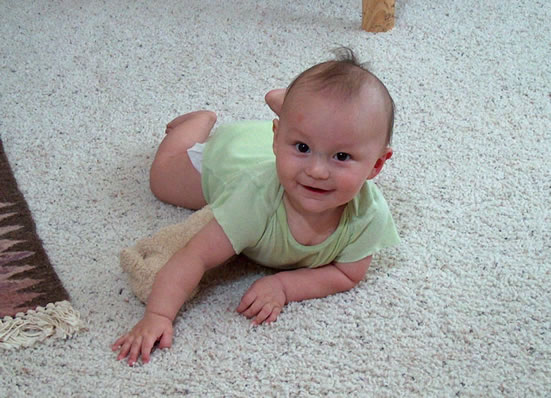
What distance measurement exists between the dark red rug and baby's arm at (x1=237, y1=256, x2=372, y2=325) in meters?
0.22

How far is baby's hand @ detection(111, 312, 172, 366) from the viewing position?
2.68 ft

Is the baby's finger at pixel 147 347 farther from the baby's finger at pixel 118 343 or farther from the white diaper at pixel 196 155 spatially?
the white diaper at pixel 196 155

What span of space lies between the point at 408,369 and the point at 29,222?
0.58 meters

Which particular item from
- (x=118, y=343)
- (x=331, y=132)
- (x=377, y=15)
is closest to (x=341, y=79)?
(x=331, y=132)

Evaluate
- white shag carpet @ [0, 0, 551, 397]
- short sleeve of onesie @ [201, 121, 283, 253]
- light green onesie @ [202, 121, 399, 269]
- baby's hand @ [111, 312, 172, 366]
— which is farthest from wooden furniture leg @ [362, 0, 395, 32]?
baby's hand @ [111, 312, 172, 366]

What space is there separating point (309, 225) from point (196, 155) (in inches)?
10.4

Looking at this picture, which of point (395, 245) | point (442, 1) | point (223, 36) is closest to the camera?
point (395, 245)

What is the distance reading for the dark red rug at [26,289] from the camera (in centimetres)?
85

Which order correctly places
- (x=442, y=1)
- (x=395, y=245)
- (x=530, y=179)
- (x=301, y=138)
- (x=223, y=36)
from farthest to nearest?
(x=442, y=1), (x=223, y=36), (x=530, y=179), (x=395, y=245), (x=301, y=138)

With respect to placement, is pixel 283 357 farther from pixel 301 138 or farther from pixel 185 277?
pixel 301 138

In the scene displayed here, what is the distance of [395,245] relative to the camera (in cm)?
101

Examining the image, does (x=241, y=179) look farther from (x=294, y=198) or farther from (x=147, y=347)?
(x=147, y=347)

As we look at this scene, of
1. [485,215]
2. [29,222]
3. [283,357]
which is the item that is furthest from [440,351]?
[29,222]

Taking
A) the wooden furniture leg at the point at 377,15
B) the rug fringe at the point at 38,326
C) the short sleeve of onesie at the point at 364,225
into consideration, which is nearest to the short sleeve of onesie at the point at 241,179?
the short sleeve of onesie at the point at 364,225
